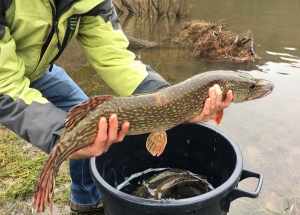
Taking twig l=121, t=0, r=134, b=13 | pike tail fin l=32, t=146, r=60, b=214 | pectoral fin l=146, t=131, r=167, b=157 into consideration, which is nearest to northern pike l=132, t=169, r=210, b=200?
pectoral fin l=146, t=131, r=167, b=157

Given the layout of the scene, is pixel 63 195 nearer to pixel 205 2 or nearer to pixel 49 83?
pixel 49 83

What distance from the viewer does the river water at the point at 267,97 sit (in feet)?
8.40

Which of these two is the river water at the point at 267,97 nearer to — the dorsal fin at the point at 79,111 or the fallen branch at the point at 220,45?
the fallen branch at the point at 220,45

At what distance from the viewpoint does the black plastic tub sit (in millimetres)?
1476

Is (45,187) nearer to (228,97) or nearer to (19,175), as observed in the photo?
(228,97)

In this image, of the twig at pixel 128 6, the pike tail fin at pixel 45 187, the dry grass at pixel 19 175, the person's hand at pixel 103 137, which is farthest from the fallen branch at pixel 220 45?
the pike tail fin at pixel 45 187

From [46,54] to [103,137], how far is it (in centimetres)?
66

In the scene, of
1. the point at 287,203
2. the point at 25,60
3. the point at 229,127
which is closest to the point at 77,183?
the point at 25,60

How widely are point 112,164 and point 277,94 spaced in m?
2.74

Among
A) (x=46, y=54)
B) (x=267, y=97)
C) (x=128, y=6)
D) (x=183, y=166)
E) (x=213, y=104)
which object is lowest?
(x=128, y=6)

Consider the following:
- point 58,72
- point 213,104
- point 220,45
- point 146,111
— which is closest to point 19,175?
point 58,72

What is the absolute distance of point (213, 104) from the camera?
1897 millimetres

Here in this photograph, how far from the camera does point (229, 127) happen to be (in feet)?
10.9

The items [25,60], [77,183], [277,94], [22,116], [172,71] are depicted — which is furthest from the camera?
[172,71]
